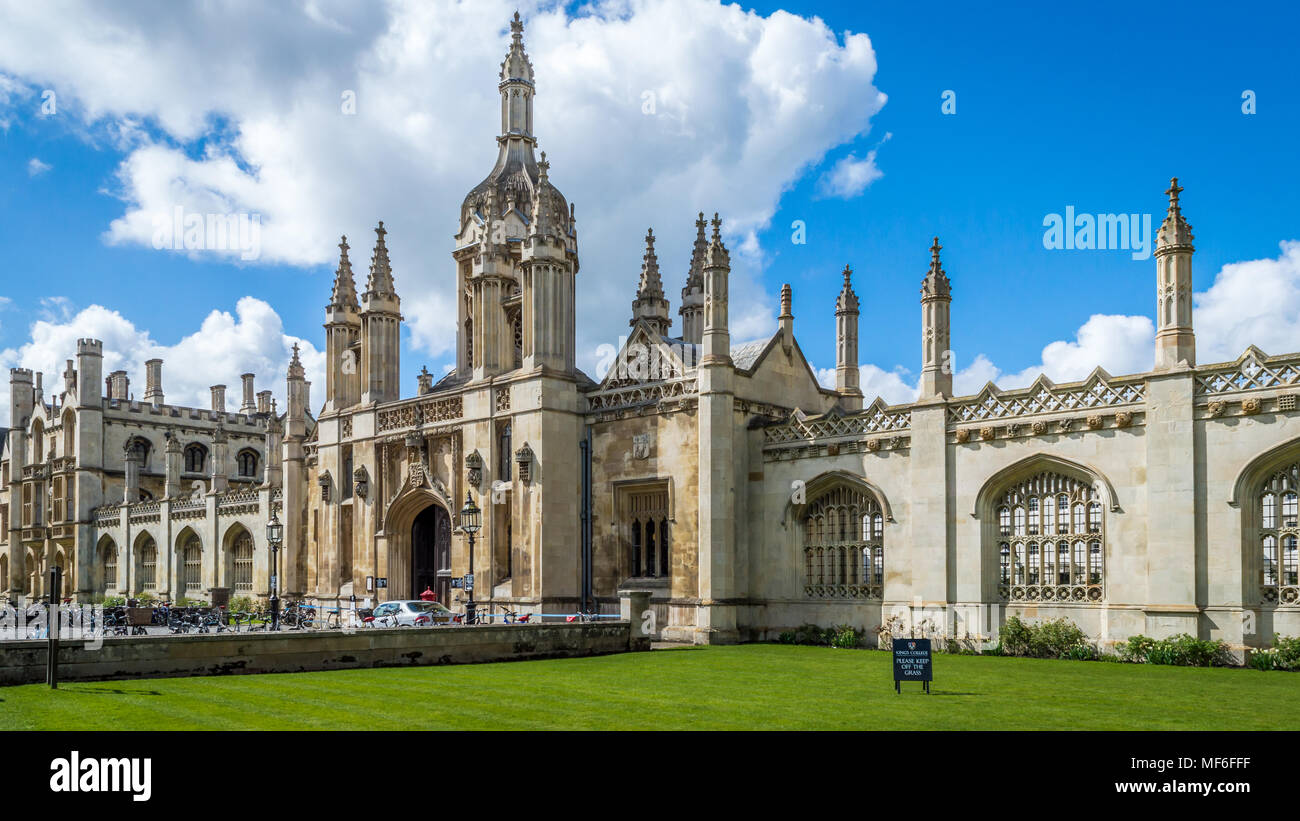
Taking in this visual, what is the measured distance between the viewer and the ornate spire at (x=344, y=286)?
133 ft

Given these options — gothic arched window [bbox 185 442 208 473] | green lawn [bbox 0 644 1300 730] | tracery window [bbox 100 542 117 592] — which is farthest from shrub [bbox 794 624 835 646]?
gothic arched window [bbox 185 442 208 473]

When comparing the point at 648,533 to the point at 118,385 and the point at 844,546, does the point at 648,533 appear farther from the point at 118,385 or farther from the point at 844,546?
the point at 118,385

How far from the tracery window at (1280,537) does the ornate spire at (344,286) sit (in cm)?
3030

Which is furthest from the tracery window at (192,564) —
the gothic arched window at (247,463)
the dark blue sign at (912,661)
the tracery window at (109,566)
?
the dark blue sign at (912,661)

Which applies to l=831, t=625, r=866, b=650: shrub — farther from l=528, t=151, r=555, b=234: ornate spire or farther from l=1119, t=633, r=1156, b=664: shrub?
l=528, t=151, r=555, b=234: ornate spire

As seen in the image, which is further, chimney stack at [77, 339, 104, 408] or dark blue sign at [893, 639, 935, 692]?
chimney stack at [77, 339, 104, 408]

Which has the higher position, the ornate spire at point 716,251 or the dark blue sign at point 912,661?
the ornate spire at point 716,251

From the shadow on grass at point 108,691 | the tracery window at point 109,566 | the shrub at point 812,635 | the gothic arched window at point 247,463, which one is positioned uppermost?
the gothic arched window at point 247,463

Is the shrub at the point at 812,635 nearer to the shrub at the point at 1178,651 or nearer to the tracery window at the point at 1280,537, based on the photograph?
the shrub at the point at 1178,651

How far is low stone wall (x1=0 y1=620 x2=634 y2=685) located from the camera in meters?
17.2

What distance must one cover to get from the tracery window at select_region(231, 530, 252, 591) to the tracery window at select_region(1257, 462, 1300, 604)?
42091mm

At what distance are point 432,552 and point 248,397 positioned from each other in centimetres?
4046

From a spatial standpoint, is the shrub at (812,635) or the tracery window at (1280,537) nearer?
the tracery window at (1280,537)

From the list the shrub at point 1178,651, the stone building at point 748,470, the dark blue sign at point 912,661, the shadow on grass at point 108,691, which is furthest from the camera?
the stone building at point 748,470
